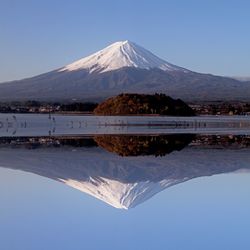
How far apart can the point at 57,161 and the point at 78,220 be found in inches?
303

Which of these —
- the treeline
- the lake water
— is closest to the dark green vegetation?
the treeline

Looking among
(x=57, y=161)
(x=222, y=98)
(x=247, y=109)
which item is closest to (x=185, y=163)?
(x=57, y=161)

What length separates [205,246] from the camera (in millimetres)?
6477

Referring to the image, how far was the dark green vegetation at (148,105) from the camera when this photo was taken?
63.2 metres

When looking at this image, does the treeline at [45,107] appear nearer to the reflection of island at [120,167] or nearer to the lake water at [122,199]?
the reflection of island at [120,167]

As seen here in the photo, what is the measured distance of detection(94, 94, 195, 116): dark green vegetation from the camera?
63156 mm

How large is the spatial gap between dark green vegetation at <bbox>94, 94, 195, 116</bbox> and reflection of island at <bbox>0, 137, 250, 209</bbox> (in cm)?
4400

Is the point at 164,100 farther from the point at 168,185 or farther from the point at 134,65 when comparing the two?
the point at 134,65

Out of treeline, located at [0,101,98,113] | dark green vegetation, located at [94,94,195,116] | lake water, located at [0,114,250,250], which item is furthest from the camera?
treeline, located at [0,101,98,113]

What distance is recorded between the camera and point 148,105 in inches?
2517

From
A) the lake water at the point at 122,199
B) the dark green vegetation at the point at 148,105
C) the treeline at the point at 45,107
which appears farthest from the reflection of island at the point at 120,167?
the treeline at the point at 45,107

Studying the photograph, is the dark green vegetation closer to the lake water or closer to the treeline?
the treeline

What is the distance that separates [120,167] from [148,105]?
50.5 meters

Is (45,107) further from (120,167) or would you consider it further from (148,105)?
(120,167)
